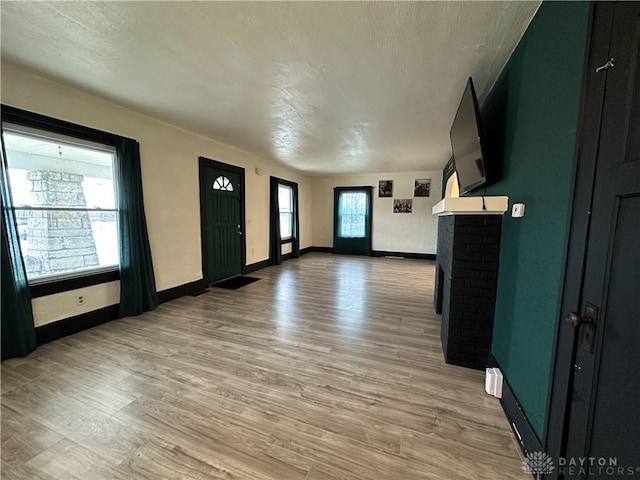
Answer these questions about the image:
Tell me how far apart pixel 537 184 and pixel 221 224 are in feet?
14.6

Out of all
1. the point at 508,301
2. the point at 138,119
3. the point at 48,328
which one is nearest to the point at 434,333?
the point at 508,301

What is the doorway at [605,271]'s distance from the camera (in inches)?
29.8

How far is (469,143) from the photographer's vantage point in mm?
2041

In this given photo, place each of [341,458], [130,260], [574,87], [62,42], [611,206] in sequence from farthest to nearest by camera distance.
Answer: [130,260] < [62,42] < [341,458] < [574,87] < [611,206]

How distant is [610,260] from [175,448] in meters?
2.10

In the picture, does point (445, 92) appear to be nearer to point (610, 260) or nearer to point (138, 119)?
point (610, 260)

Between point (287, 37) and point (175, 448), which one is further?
point (287, 37)

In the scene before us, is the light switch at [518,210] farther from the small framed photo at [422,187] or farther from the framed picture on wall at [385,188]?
the framed picture on wall at [385,188]

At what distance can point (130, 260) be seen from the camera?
306 cm

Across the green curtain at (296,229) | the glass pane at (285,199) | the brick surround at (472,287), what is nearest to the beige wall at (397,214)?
the green curtain at (296,229)

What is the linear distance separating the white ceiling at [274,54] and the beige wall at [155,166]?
0.19 meters

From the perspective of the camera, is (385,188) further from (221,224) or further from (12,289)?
(12,289)

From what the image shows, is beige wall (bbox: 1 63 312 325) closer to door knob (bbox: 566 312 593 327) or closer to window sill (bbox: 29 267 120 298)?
window sill (bbox: 29 267 120 298)

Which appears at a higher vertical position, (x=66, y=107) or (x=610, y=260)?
(x=66, y=107)
